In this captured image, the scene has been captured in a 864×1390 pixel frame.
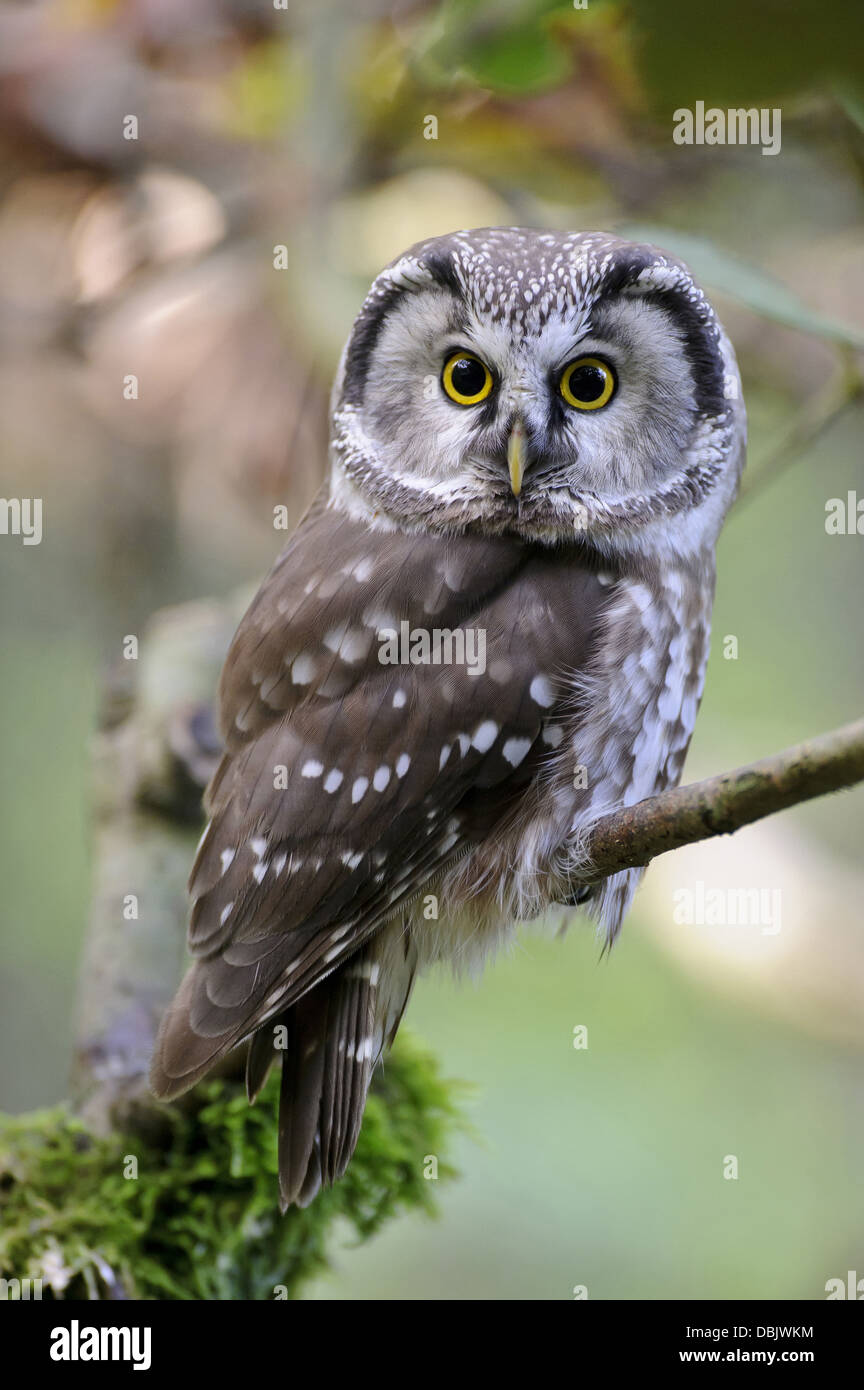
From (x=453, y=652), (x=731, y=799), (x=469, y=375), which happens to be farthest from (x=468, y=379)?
(x=731, y=799)

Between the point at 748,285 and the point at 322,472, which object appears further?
the point at 322,472

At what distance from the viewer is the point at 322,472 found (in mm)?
3516

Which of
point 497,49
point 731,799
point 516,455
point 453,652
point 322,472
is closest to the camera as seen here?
point 731,799

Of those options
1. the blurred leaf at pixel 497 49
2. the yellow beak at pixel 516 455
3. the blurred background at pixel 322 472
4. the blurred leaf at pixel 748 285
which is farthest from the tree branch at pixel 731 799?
the blurred background at pixel 322 472

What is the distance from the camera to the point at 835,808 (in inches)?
167

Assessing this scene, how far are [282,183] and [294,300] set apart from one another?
22.4 inches

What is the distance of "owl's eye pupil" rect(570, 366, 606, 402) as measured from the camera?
78.0 inches

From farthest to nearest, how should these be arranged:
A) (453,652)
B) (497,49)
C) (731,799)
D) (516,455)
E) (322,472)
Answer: (322,472) < (497,49) < (453,652) < (516,455) < (731,799)

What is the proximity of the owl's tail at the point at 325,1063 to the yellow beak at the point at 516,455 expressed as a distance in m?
0.82

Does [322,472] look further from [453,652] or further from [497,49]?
[453,652]

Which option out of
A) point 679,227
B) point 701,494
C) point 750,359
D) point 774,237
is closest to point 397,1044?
point 701,494

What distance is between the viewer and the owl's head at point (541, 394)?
191 centimetres

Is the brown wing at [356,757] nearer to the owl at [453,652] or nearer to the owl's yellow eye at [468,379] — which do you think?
the owl at [453,652]

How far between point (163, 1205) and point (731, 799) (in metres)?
1.54
